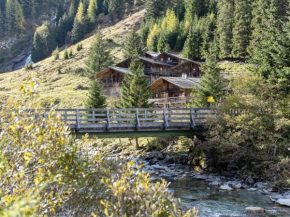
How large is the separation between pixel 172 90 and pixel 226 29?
38901 millimetres

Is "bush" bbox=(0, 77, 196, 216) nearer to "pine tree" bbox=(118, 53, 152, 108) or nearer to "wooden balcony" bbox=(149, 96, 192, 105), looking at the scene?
"pine tree" bbox=(118, 53, 152, 108)

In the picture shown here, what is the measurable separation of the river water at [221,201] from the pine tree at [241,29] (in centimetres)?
6231

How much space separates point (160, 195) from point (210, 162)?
22506 millimetres

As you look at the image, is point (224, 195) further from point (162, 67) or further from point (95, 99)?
point (162, 67)

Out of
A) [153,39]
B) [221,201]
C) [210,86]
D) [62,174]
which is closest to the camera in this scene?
[62,174]

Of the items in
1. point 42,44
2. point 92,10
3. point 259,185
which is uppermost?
point 92,10

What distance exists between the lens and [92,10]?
505 ft

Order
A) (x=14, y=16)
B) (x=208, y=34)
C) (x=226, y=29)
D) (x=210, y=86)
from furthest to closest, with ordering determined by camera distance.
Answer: (x=14, y=16)
(x=208, y=34)
(x=226, y=29)
(x=210, y=86)

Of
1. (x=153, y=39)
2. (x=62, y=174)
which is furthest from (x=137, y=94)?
(x=153, y=39)

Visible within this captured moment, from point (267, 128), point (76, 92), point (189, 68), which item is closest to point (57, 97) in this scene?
point (76, 92)

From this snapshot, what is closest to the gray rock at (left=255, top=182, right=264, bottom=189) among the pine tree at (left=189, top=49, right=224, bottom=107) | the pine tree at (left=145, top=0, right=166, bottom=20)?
the pine tree at (left=189, top=49, right=224, bottom=107)

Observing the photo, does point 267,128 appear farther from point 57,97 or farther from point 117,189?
point 57,97

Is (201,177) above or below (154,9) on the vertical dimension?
below

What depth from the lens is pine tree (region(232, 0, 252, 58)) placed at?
78125mm
